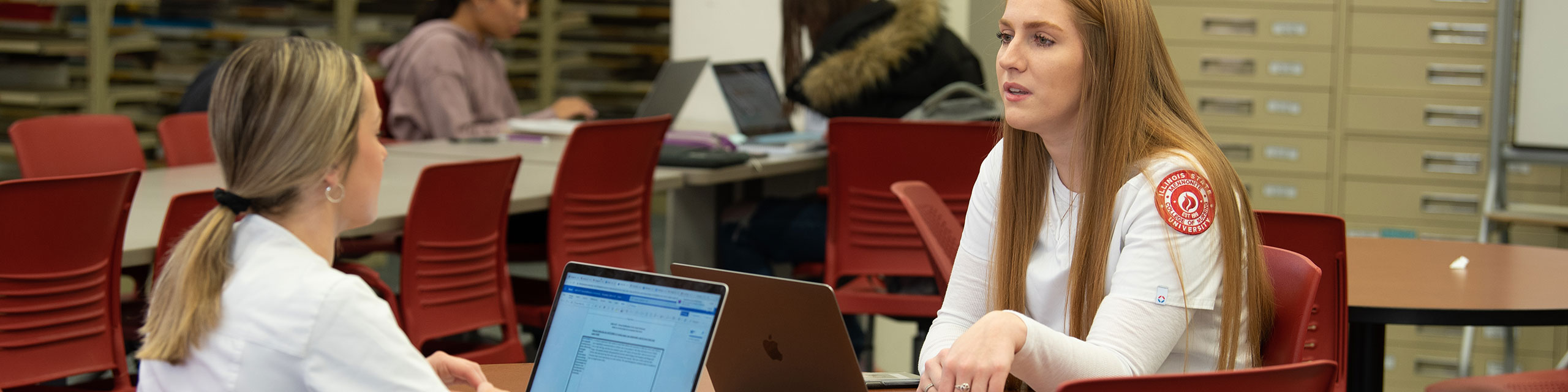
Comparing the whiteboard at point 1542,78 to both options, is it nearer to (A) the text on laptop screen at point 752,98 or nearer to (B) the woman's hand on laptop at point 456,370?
(A) the text on laptop screen at point 752,98

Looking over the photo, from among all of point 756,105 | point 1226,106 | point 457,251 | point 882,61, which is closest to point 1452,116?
point 1226,106

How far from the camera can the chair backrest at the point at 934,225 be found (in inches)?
88.1

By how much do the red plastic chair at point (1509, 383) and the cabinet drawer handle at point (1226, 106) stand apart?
212cm

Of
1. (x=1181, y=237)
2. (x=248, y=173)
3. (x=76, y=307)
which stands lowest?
(x=76, y=307)

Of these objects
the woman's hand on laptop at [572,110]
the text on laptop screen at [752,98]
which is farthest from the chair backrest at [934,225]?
the woman's hand on laptop at [572,110]

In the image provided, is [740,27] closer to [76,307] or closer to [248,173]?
[76,307]

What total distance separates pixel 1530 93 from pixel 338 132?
371 cm

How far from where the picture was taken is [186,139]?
3.65m

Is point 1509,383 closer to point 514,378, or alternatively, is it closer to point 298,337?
point 514,378

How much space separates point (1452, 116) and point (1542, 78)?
29 centimetres

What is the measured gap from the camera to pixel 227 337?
108 centimetres

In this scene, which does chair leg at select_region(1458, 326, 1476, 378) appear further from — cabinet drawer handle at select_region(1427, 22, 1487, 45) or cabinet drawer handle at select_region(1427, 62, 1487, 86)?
cabinet drawer handle at select_region(1427, 22, 1487, 45)

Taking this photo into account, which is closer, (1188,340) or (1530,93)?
(1188,340)

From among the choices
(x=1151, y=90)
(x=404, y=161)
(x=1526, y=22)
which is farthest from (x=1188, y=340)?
(x=1526, y=22)
